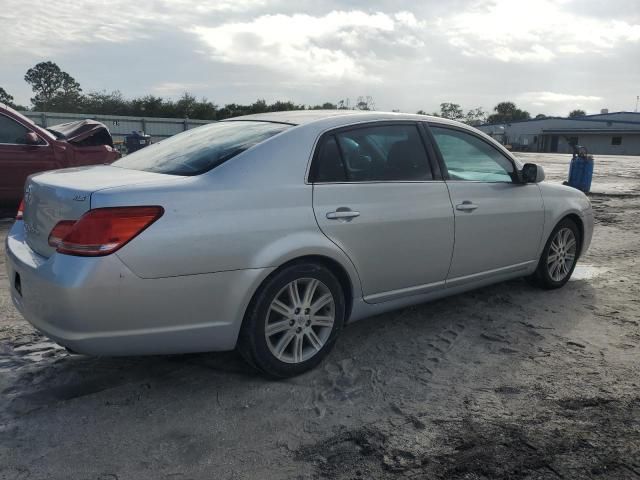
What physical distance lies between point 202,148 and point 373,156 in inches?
44.2

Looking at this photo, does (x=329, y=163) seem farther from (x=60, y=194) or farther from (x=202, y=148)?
(x=60, y=194)

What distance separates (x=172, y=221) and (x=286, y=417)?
1.18 metres

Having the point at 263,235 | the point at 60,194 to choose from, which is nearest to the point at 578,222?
the point at 263,235

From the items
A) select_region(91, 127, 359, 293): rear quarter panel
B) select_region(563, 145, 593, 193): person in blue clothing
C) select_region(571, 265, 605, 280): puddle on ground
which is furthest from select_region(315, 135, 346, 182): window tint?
select_region(563, 145, 593, 193): person in blue clothing

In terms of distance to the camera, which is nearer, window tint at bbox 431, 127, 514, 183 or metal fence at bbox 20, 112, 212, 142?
window tint at bbox 431, 127, 514, 183

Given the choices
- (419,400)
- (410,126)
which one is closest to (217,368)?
(419,400)

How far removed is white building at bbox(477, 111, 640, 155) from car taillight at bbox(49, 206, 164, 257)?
64266 mm

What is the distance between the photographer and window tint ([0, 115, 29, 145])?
804 centimetres

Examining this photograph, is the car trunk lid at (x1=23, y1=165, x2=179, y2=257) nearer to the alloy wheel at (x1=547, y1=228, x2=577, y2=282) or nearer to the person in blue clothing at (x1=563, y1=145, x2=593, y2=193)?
the alloy wheel at (x1=547, y1=228, x2=577, y2=282)

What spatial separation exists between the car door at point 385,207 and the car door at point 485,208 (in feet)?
0.48

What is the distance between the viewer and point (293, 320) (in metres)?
3.23

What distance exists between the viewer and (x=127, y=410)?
2.92 metres

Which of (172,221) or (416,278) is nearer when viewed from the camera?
(172,221)

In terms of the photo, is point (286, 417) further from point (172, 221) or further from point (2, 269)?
point (2, 269)
